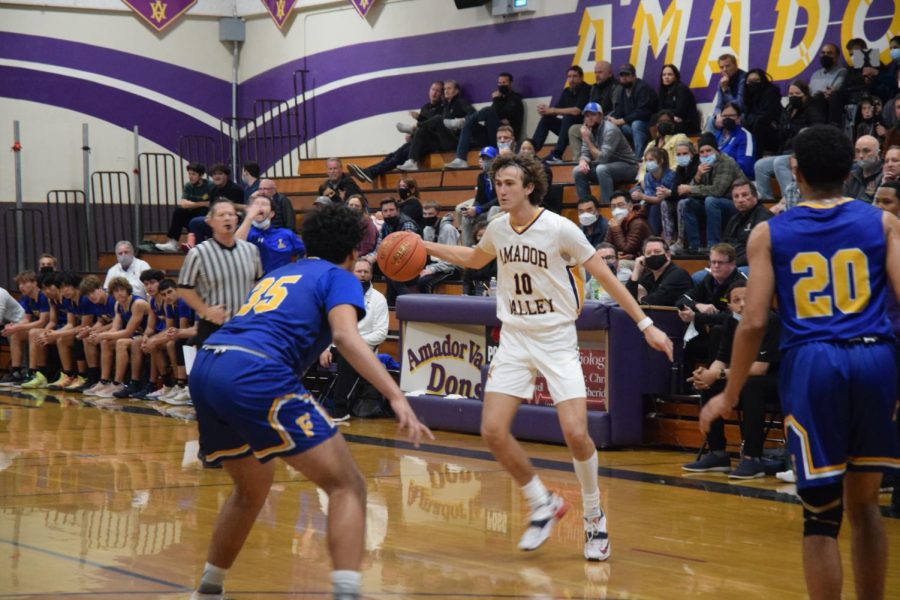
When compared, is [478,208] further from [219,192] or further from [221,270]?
[221,270]

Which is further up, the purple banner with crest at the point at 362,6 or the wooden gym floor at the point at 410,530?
the purple banner with crest at the point at 362,6

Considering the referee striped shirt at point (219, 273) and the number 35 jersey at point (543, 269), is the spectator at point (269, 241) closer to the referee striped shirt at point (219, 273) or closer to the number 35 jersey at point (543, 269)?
the referee striped shirt at point (219, 273)

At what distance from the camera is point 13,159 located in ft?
69.6

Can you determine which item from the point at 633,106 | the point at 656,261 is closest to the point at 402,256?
the point at 656,261

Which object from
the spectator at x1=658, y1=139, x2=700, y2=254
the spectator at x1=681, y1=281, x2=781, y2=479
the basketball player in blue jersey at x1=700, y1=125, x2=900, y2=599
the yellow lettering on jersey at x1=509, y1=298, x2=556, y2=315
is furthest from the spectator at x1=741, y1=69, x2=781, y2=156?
the basketball player in blue jersey at x1=700, y1=125, x2=900, y2=599

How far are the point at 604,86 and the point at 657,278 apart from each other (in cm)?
623

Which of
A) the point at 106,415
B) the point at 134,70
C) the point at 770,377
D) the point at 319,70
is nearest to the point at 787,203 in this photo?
the point at 770,377

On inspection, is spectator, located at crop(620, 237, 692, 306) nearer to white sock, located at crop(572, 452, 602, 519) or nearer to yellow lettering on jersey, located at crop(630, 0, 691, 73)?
white sock, located at crop(572, 452, 602, 519)

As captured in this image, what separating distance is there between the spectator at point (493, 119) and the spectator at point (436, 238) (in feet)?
6.01

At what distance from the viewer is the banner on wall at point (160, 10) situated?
2230cm

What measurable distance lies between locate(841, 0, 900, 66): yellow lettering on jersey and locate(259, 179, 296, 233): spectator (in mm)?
6774

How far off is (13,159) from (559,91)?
9.38 m

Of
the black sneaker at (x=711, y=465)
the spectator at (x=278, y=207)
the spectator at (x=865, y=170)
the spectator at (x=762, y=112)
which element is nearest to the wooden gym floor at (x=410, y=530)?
the black sneaker at (x=711, y=465)

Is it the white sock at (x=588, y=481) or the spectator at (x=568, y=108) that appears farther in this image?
the spectator at (x=568, y=108)
